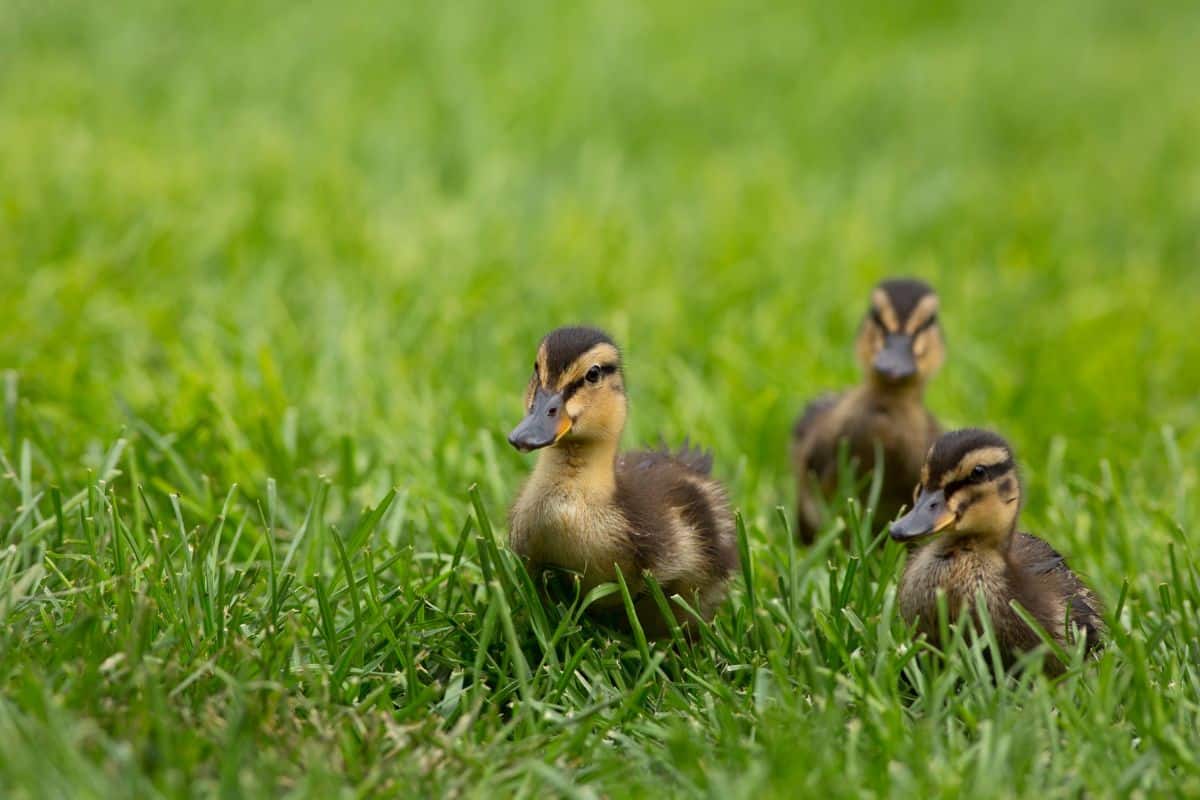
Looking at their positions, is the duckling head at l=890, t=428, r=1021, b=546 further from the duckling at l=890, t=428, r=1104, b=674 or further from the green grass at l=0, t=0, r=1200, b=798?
the green grass at l=0, t=0, r=1200, b=798

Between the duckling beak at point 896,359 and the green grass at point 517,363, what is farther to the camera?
the duckling beak at point 896,359

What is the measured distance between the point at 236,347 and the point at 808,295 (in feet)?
9.13

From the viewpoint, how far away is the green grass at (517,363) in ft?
11.2

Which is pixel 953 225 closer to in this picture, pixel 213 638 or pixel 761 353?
pixel 761 353

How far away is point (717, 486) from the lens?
14.8 feet

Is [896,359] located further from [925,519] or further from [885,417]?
[925,519]

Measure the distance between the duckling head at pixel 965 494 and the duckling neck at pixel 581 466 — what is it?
75cm

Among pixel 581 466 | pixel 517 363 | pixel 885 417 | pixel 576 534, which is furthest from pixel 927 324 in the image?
pixel 576 534

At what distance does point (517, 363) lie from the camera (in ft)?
20.6

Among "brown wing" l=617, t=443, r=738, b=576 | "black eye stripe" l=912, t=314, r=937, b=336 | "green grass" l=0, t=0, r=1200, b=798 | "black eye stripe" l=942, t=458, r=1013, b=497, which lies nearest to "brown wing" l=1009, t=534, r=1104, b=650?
"green grass" l=0, t=0, r=1200, b=798

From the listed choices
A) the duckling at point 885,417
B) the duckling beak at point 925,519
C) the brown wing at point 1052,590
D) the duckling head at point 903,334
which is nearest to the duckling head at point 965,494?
the duckling beak at point 925,519

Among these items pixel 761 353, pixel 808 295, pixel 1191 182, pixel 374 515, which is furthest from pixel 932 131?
pixel 374 515

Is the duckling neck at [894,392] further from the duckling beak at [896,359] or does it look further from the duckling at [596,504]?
the duckling at [596,504]

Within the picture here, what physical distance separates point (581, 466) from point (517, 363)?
2259 mm
